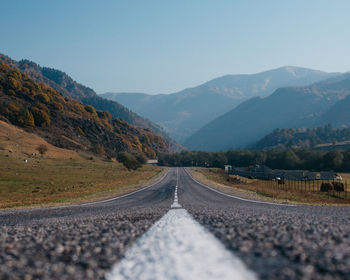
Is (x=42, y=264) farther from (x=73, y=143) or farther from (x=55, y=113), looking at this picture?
(x=55, y=113)

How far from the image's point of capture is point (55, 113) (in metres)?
148

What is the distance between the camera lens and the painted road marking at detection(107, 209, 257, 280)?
369cm

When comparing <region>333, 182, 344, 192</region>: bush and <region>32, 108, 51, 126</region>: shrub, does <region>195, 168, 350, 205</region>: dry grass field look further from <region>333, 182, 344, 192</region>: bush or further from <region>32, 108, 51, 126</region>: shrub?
<region>32, 108, 51, 126</region>: shrub

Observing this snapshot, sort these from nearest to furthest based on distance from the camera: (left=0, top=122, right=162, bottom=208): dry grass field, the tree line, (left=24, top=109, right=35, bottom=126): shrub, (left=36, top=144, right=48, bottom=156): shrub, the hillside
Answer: (left=0, top=122, right=162, bottom=208): dry grass field → (left=36, top=144, right=48, bottom=156): shrub → (left=24, top=109, right=35, bottom=126): shrub → the hillside → the tree line

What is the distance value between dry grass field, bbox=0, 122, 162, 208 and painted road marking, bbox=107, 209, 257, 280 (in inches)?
897

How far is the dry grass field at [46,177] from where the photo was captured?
1320 inches

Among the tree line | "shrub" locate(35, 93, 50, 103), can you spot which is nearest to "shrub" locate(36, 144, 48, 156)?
"shrub" locate(35, 93, 50, 103)

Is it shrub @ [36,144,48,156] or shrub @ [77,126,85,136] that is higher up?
shrub @ [77,126,85,136]

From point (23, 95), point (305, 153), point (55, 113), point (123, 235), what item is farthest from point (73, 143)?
point (123, 235)

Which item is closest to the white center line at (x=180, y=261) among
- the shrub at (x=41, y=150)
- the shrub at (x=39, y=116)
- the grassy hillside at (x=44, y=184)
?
the grassy hillside at (x=44, y=184)

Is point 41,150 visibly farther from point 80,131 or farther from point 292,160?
point 292,160

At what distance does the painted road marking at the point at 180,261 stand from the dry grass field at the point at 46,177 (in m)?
22.8

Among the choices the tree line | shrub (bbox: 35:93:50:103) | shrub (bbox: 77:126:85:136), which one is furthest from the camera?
shrub (bbox: 77:126:85:136)

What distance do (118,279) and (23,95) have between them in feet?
516
